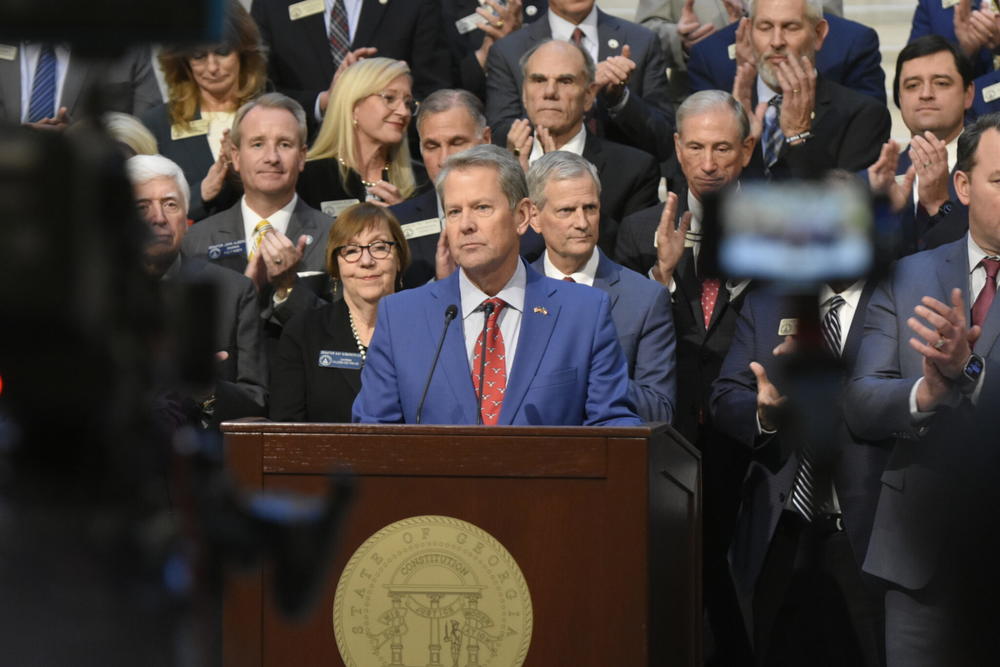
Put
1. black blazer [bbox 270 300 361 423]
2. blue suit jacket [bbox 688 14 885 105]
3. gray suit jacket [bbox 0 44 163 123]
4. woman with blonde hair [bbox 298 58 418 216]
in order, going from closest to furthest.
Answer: black blazer [bbox 270 300 361 423] → woman with blonde hair [bbox 298 58 418 216] → gray suit jacket [bbox 0 44 163 123] → blue suit jacket [bbox 688 14 885 105]

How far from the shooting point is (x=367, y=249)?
4730mm

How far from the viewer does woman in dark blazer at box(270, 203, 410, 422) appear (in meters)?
4.56

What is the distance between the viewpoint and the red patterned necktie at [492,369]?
12.5 ft

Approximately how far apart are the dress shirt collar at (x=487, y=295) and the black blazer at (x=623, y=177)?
1.83 m

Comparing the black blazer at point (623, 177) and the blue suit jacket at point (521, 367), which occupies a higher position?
the black blazer at point (623, 177)

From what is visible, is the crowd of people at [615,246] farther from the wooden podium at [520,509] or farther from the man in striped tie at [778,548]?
the wooden podium at [520,509]

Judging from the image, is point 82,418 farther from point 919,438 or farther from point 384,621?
point 919,438

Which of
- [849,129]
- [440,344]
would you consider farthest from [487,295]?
[849,129]

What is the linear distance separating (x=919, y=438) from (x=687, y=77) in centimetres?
357

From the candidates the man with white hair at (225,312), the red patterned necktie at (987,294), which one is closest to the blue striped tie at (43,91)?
the man with white hair at (225,312)

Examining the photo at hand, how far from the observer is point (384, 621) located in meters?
3.15

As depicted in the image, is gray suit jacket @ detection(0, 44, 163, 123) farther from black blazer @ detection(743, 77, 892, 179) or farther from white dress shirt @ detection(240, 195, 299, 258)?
black blazer @ detection(743, 77, 892, 179)

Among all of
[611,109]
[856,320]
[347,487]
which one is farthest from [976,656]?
[611,109]

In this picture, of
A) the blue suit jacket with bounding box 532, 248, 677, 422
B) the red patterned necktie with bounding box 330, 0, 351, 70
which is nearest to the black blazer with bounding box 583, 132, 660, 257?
the blue suit jacket with bounding box 532, 248, 677, 422
